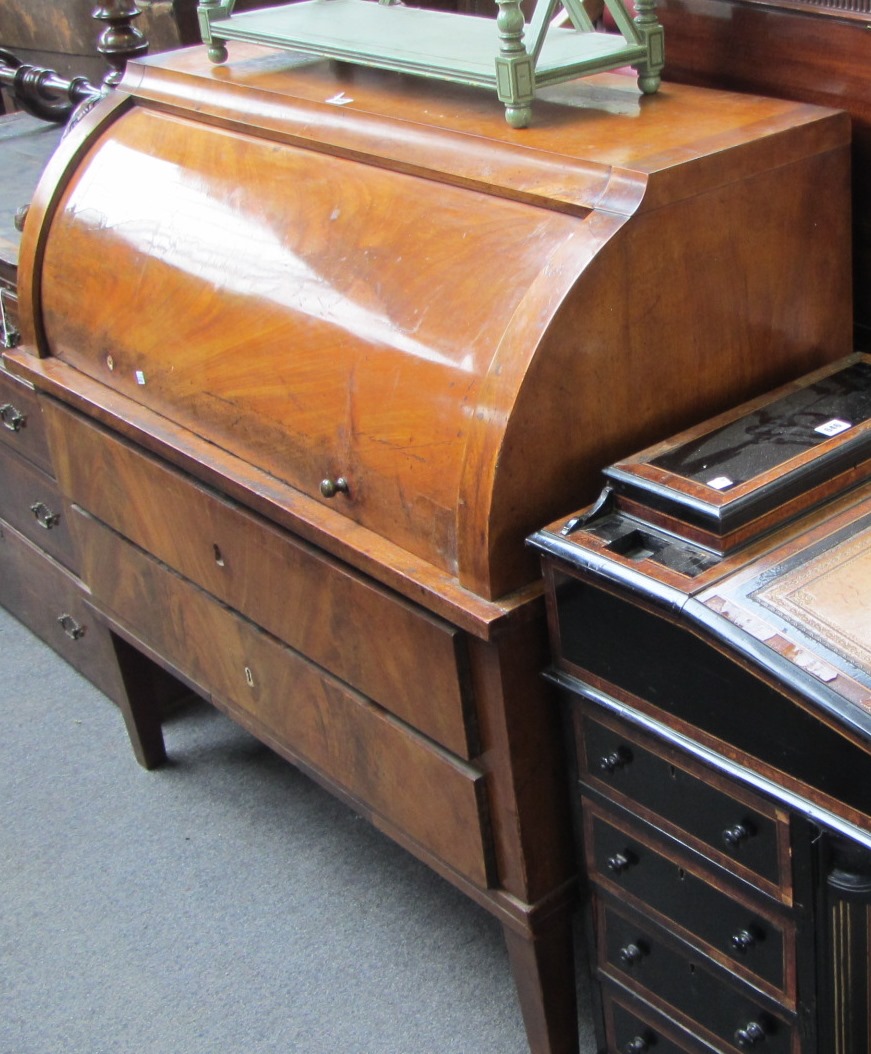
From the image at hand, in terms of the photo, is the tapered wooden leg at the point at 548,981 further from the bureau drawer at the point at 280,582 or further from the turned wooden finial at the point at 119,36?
the turned wooden finial at the point at 119,36

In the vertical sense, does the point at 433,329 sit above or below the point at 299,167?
below

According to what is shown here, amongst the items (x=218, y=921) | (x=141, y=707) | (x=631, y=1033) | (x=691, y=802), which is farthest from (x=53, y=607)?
(x=691, y=802)

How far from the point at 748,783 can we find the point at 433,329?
2.31ft

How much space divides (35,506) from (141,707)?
1.86 feet

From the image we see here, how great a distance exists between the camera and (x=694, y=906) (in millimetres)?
1697

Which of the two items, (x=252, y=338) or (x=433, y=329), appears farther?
(x=252, y=338)

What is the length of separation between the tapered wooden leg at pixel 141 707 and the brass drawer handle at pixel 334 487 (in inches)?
47.5

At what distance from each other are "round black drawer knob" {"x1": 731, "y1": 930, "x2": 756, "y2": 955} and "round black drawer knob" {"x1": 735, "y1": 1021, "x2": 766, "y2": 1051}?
12 centimetres

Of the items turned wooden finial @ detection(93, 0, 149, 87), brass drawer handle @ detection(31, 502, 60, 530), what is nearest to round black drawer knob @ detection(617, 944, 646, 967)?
brass drawer handle @ detection(31, 502, 60, 530)

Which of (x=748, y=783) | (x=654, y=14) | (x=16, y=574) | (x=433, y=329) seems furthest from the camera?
(x=16, y=574)

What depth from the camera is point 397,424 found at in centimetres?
176

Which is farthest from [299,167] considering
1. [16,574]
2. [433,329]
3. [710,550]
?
[16,574]

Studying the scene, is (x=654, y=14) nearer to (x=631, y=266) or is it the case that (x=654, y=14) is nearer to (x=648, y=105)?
(x=648, y=105)

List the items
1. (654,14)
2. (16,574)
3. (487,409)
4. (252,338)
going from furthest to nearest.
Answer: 1. (16,574)
2. (252,338)
3. (654,14)
4. (487,409)
